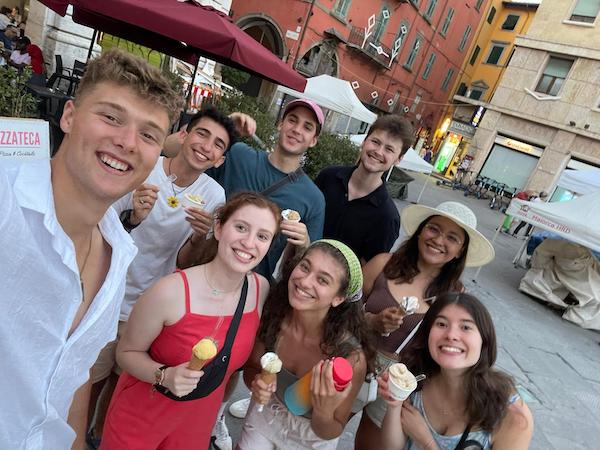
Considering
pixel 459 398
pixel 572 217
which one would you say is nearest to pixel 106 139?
pixel 459 398

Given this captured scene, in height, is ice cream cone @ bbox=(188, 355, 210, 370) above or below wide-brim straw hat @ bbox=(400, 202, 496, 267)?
below

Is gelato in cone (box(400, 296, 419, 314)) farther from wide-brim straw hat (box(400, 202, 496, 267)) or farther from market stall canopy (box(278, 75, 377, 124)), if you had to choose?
market stall canopy (box(278, 75, 377, 124))

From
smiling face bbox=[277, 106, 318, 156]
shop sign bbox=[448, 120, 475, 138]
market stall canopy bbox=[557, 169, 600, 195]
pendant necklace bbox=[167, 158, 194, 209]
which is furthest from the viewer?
shop sign bbox=[448, 120, 475, 138]

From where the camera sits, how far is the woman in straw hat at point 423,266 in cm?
249

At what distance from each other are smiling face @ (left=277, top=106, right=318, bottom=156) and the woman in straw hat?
107 cm

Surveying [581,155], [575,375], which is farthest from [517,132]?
[575,375]

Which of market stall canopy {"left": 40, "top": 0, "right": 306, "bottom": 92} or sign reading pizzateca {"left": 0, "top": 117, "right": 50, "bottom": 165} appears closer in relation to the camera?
sign reading pizzateca {"left": 0, "top": 117, "right": 50, "bottom": 165}

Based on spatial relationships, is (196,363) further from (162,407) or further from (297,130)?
(297,130)

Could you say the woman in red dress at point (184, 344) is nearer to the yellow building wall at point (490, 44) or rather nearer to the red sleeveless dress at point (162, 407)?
the red sleeveless dress at point (162, 407)

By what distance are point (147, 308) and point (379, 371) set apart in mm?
1435

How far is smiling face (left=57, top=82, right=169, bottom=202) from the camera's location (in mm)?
1142

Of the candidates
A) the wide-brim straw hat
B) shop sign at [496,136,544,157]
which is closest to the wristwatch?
the wide-brim straw hat

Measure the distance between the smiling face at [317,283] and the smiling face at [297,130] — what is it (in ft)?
3.29

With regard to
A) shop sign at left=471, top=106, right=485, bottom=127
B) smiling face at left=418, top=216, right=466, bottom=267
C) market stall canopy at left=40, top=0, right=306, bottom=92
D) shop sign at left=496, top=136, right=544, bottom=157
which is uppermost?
shop sign at left=471, top=106, right=485, bottom=127
